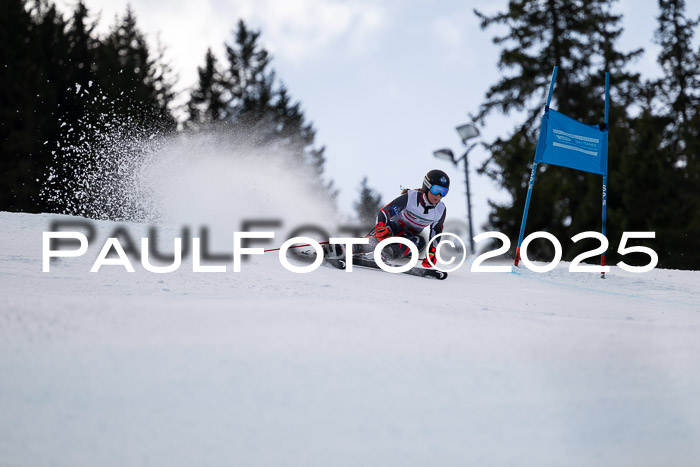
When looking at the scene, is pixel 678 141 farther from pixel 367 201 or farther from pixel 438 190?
pixel 367 201

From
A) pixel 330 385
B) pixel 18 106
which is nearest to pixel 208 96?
pixel 18 106

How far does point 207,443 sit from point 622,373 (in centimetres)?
182

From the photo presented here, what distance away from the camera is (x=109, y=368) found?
241cm

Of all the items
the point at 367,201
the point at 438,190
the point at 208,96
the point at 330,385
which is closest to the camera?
the point at 330,385

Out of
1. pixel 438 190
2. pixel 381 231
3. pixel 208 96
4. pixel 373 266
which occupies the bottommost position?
pixel 373 266

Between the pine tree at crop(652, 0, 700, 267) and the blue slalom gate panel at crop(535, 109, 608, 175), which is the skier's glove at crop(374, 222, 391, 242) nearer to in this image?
the blue slalom gate panel at crop(535, 109, 608, 175)

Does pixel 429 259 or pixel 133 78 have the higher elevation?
pixel 133 78

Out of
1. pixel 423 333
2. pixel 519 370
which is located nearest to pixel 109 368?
pixel 423 333

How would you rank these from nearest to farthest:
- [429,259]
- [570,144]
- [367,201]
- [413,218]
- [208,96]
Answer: [429,259], [413,218], [570,144], [208,96], [367,201]

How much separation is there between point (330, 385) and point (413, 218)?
4779 mm

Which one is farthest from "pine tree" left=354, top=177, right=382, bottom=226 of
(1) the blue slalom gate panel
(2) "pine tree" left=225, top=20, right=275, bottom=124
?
(1) the blue slalom gate panel

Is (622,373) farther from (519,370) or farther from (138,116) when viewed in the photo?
(138,116)

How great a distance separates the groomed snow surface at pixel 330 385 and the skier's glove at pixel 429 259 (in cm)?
295

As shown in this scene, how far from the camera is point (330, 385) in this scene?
2.35m
